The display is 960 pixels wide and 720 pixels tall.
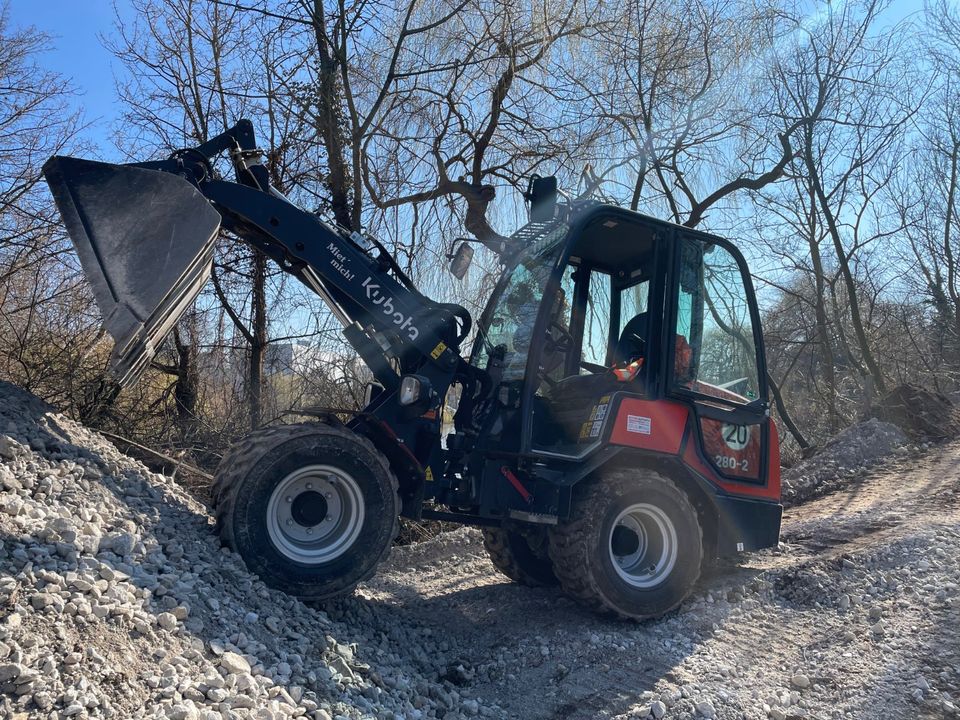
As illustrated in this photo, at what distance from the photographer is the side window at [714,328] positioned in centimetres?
552

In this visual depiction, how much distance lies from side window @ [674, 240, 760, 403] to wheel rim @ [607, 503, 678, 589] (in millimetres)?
949

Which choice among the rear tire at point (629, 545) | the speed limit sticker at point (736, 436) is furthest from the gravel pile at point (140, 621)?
the speed limit sticker at point (736, 436)

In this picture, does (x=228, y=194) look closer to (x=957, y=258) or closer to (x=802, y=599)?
(x=802, y=599)

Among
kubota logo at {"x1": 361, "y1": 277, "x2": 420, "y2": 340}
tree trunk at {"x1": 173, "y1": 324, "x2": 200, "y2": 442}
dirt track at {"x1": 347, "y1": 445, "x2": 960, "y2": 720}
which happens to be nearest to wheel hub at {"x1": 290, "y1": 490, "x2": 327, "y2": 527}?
dirt track at {"x1": 347, "y1": 445, "x2": 960, "y2": 720}

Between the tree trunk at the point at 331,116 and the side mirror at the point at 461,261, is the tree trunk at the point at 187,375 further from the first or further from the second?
the side mirror at the point at 461,261

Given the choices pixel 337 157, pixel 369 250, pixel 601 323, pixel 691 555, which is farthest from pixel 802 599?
pixel 337 157

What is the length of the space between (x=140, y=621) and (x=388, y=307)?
2.45 m

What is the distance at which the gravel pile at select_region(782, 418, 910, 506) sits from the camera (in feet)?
32.4

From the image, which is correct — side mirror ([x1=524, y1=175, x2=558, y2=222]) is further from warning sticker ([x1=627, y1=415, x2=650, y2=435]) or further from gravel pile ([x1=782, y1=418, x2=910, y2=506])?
gravel pile ([x1=782, y1=418, x2=910, y2=506])

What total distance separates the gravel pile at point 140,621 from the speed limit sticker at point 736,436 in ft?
8.82

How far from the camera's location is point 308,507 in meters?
4.35

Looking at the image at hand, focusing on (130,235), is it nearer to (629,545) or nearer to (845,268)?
(629,545)

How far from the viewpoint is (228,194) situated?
186 inches

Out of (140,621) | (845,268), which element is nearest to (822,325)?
(845,268)
